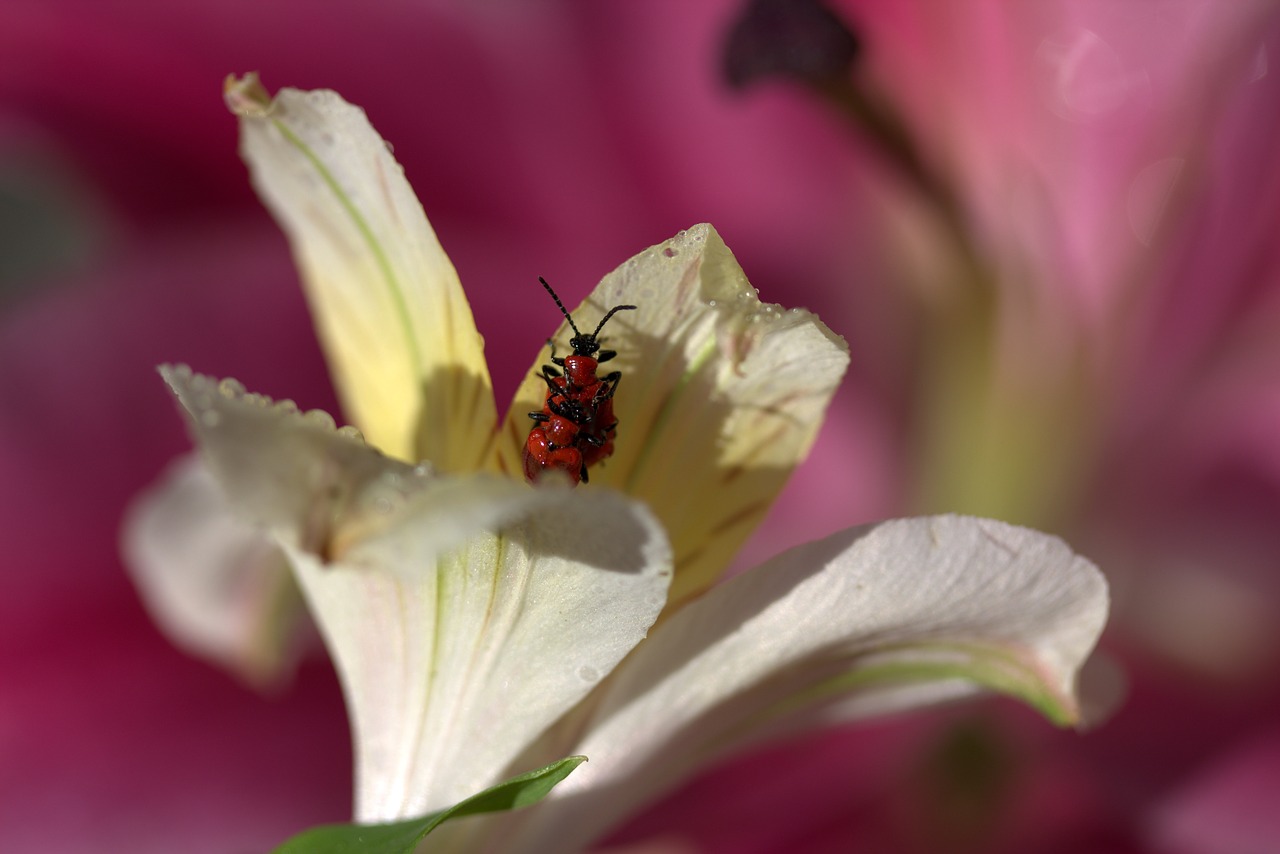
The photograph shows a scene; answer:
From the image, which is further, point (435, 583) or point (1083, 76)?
point (1083, 76)

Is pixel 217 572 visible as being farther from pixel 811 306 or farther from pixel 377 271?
pixel 811 306

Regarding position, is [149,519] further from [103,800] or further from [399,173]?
[399,173]

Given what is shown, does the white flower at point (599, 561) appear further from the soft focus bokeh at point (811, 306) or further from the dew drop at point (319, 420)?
the soft focus bokeh at point (811, 306)

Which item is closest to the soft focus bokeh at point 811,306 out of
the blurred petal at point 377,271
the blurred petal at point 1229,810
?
the blurred petal at point 1229,810

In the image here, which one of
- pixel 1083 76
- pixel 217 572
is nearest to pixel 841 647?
pixel 217 572

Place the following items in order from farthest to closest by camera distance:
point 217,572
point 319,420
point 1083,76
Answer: point 1083,76 → point 217,572 → point 319,420

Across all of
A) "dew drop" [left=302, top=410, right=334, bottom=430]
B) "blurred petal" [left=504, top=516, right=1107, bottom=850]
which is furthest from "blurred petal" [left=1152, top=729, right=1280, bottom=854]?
"dew drop" [left=302, top=410, right=334, bottom=430]
